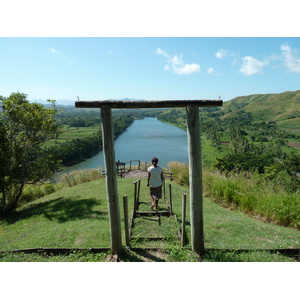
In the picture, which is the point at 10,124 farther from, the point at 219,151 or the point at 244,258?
the point at 219,151

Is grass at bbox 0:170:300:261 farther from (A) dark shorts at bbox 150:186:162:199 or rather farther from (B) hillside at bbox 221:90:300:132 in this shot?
(B) hillside at bbox 221:90:300:132

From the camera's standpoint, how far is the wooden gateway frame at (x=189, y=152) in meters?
3.42

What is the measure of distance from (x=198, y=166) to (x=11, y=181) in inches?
329

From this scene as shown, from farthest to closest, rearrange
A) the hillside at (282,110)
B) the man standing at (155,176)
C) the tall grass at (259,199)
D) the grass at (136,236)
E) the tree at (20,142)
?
the hillside at (282,110), the tree at (20,142), the tall grass at (259,199), the man standing at (155,176), the grass at (136,236)

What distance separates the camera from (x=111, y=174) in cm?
356

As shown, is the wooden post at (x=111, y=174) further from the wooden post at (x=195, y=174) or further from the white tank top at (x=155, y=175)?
the white tank top at (x=155, y=175)

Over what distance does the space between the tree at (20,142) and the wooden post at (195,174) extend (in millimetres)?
7682

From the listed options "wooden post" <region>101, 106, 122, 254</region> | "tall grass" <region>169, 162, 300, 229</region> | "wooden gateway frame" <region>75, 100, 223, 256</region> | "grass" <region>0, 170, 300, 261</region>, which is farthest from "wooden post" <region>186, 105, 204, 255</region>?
"tall grass" <region>169, 162, 300, 229</region>

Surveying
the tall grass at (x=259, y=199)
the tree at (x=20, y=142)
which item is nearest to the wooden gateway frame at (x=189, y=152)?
the tall grass at (x=259, y=199)

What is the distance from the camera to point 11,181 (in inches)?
337

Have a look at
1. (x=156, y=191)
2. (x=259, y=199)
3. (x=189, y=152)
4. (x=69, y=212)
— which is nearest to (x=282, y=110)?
(x=259, y=199)

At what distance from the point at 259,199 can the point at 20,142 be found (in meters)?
9.77

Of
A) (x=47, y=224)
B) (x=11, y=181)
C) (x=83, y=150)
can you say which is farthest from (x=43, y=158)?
(x=83, y=150)

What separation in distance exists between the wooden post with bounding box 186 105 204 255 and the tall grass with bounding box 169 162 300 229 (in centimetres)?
391
